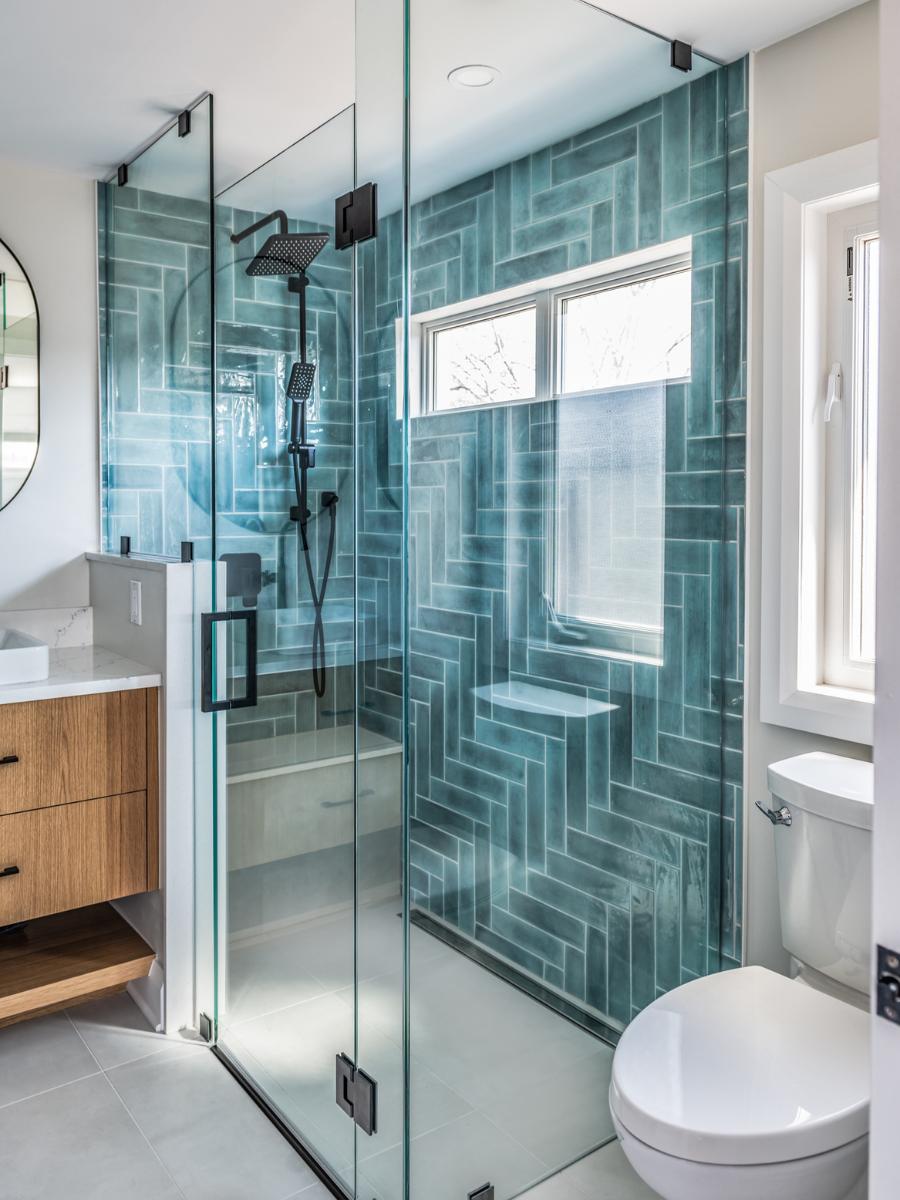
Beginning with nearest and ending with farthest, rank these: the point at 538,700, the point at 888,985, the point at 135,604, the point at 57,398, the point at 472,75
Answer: the point at 888,985
the point at 472,75
the point at 538,700
the point at 135,604
the point at 57,398

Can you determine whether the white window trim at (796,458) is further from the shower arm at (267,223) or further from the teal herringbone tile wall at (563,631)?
the shower arm at (267,223)

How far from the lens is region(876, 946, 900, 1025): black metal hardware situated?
83 centimetres

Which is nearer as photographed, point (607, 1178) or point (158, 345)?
point (607, 1178)

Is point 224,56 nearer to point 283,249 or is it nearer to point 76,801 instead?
point 283,249

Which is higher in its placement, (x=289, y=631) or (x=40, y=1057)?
(x=289, y=631)

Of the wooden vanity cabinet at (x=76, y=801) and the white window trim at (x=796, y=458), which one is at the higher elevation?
the white window trim at (x=796, y=458)

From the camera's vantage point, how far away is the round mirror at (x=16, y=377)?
9.09ft

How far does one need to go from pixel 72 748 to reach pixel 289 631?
0.74m

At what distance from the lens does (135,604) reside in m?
2.55

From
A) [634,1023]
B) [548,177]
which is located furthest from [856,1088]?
[548,177]

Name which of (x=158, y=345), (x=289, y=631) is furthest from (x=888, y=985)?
(x=158, y=345)

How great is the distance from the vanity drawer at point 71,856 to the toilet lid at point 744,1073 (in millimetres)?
1424

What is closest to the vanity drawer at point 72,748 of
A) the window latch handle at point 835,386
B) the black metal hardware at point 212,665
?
the black metal hardware at point 212,665

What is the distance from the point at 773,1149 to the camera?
4.25ft
